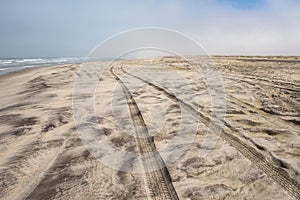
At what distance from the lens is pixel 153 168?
434 cm

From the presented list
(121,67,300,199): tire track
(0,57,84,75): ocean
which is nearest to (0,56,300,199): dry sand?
(121,67,300,199): tire track

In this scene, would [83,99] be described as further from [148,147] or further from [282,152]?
[282,152]

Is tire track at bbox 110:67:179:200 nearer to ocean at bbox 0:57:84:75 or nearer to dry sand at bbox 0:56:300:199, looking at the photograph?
dry sand at bbox 0:56:300:199

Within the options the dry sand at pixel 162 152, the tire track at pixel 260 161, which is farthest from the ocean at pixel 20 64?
the tire track at pixel 260 161

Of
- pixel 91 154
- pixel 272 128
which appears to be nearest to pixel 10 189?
pixel 91 154

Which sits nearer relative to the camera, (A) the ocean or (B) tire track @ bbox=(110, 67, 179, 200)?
(B) tire track @ bbox=(110, 67, 179, 200)

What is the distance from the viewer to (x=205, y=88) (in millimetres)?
10297

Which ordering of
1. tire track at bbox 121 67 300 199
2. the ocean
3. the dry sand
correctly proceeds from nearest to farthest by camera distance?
tire track at bbox 121 67 300 199, the dry sand, the ocean

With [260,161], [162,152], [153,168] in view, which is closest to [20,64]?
[162,152]

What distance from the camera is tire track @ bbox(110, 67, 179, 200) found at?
3680 mm

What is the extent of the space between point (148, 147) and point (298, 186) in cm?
259

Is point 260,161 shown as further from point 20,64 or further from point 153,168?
point 20,64

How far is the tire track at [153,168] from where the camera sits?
368cm

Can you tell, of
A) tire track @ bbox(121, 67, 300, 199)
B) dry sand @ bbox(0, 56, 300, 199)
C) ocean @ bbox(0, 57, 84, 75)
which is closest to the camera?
tire track @ bbox(121, 67, 300, 199)
